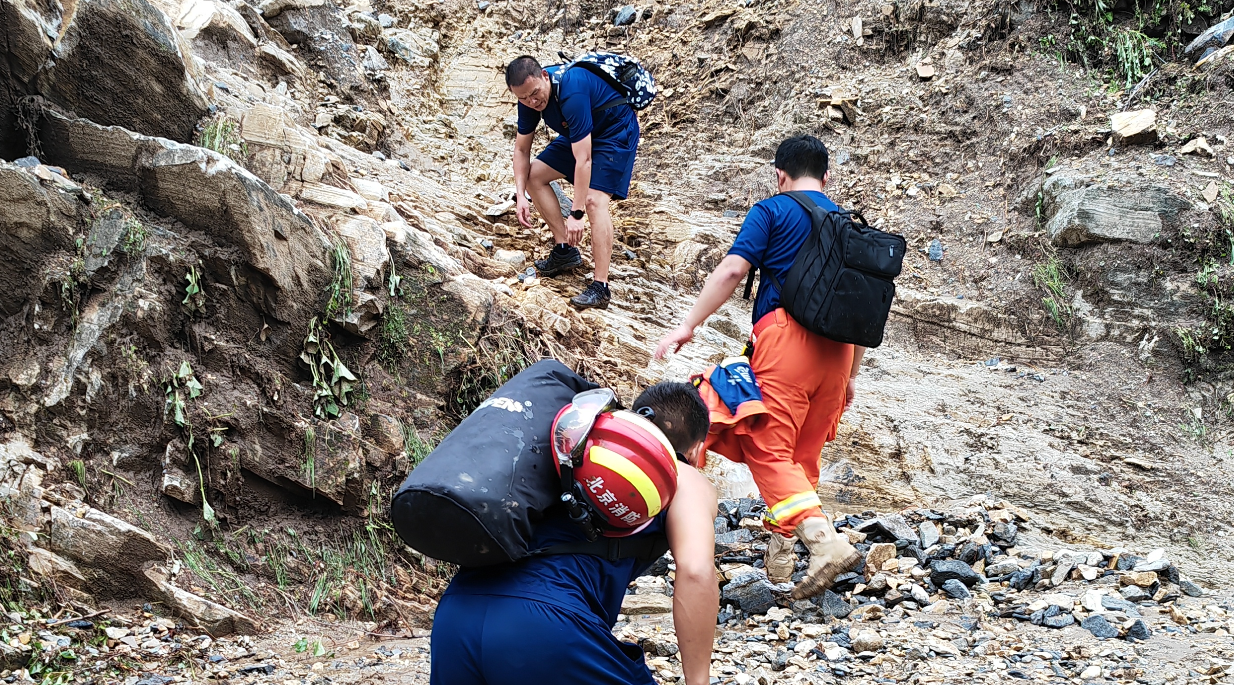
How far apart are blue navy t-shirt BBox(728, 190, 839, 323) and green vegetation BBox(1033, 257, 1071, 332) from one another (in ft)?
13.8

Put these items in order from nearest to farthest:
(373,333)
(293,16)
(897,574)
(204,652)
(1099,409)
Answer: (204,652), (897,574), (373,333), (1099,409), (293,16)

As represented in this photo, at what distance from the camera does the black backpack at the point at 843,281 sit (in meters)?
3.86

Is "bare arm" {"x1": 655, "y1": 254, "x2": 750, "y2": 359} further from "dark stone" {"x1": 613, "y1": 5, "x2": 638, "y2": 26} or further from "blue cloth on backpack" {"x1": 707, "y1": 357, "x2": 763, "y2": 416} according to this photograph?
"dark stone" {"x1": 613, "y1": 5, "x2": 638, "y2": 26}

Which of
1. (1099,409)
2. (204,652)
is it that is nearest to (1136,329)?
(1099,409)

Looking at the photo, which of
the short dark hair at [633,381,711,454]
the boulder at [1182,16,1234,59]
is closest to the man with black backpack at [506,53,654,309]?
the short dark hair at [633,381,711,454]

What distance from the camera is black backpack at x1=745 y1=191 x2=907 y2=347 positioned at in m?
3.86

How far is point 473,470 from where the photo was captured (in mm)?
2055

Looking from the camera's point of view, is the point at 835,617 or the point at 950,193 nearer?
the point at 835,617

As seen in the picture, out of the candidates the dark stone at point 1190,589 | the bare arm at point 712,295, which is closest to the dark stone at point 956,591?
the dark stone at point 1190,589

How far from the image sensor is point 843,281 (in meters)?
3.87

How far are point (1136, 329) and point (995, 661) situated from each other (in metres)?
4.64

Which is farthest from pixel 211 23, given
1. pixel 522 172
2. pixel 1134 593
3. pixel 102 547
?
pixel 1134 593

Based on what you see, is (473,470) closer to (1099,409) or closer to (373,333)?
(373,333)

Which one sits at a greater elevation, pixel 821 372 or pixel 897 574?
pixel 821 372
